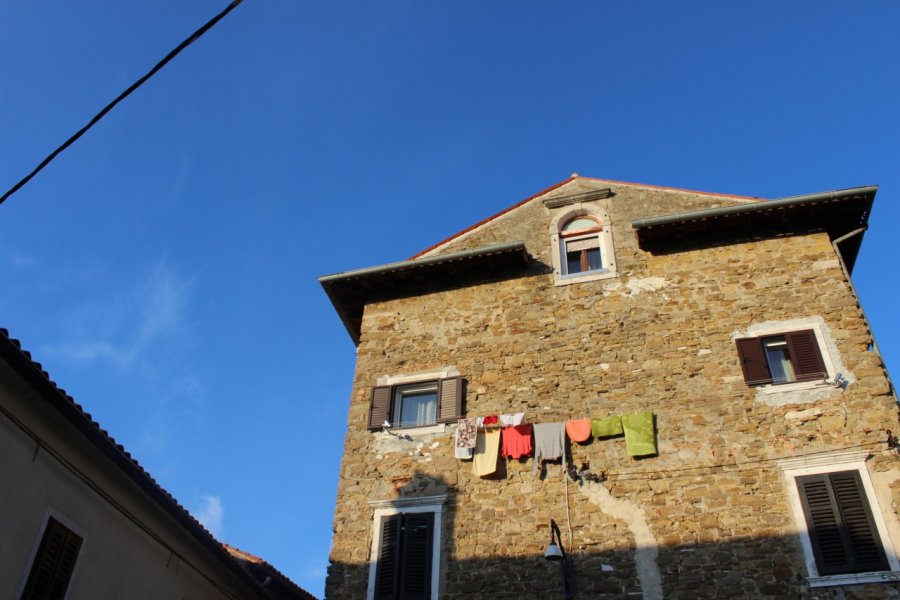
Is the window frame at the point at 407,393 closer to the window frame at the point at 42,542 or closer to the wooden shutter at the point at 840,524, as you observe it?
the window frame at the point at 42,542

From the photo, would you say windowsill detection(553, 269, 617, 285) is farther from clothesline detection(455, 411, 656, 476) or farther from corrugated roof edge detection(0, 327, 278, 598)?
corrugated roof edge detection(0, 327, 278, 598)

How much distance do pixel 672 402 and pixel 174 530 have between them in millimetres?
8469

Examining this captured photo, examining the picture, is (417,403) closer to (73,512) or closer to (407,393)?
(407,393)

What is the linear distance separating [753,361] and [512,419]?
13.6ft

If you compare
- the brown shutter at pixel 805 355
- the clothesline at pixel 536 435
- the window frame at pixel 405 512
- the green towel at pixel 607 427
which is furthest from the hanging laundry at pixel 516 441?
the brown shutter at pixel 805 355

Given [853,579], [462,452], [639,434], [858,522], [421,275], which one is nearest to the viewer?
[853,579]

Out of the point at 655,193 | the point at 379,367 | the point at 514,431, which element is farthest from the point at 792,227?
the point at 379,367

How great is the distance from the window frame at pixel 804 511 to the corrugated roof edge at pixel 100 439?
30.3 ft

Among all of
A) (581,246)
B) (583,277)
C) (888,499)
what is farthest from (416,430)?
(888,499)

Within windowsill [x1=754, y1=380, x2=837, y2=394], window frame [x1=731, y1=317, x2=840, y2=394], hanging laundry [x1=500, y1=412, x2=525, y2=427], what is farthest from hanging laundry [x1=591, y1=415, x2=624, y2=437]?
windowsill [x1=754, y1=380, x2=837, y2=394]

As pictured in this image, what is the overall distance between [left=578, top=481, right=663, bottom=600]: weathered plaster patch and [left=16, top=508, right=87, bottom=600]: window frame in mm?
7405

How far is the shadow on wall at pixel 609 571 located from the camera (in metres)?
11.0

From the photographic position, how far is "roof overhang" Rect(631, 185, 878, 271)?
14117 millimetres

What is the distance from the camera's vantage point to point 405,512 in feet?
43.1
